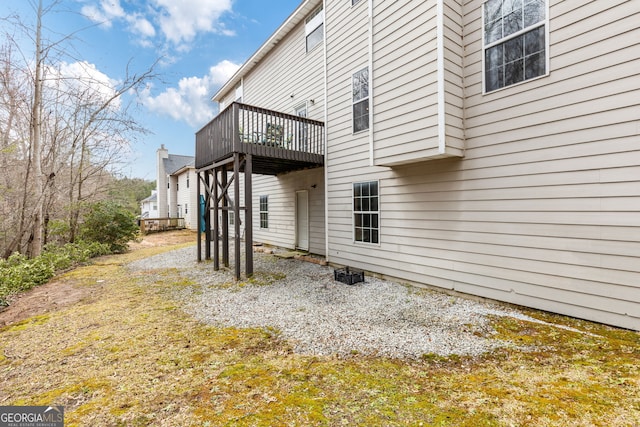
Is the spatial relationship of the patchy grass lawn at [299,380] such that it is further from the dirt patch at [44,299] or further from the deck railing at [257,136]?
the deck railing at [257,136]

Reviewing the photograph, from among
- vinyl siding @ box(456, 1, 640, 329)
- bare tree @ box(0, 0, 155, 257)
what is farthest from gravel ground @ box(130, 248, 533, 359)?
bare tree @ box(0, 0, 155, 257)

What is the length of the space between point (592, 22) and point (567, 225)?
2.53 m

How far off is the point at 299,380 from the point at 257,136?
5.20 meters

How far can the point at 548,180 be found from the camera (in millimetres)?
3695

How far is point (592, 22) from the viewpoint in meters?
3.33

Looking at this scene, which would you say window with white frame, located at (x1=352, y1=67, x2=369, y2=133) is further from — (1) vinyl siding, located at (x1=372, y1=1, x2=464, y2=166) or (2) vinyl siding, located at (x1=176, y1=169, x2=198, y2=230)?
(2) vinyl siding, located at (x1=176, y1=169, x2=198, y2=230)

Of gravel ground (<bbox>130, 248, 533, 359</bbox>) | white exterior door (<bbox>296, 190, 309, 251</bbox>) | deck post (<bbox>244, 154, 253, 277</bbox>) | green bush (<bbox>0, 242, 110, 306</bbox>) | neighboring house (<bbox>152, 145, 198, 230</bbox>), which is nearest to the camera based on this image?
gravel ground (<bbox>130, 248, 533, 359</bbox>)

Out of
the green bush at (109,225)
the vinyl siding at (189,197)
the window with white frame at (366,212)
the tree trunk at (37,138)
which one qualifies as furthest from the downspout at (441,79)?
the vinyl siding at (189,197)

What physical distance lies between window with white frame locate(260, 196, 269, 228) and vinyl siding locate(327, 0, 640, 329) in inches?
258

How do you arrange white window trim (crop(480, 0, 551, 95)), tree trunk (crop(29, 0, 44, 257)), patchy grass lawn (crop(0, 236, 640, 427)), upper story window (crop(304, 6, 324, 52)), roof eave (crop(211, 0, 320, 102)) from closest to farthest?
patchy grass lawn (crop(0, 236, 640, 427))
white window trim (crop(480, 0, 551, 95))
tree trunk (crop(29, 0, 44, 257))
upper story window (crop(304, 6, 324, 52))
roof eave (crop(211, 0, 320, 102))

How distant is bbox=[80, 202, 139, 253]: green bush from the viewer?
10273 mm

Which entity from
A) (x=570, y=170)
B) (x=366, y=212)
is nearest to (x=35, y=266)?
(x=366, y=212)

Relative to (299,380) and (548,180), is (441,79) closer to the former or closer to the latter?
(548,180)

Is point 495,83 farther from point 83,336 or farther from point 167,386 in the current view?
point 83,336
